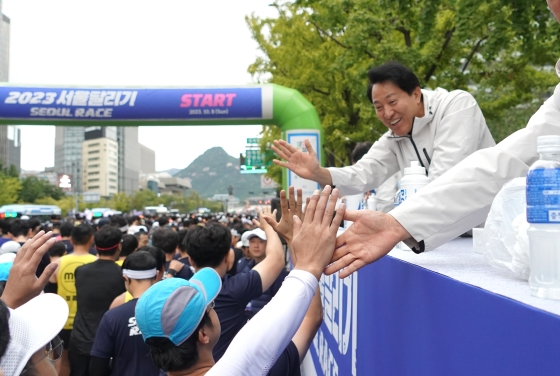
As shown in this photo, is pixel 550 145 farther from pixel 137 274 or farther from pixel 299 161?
pixel 137 274

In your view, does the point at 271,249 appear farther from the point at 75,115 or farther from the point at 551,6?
the point at 75,115

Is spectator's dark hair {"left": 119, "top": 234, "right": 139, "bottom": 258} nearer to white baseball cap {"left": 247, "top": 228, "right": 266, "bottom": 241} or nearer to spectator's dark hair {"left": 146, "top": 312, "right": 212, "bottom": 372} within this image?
white baseball cap {"left": 247, "top": 228, "right": 266, "bottom": 241}

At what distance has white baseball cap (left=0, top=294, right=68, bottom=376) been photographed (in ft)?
4.52

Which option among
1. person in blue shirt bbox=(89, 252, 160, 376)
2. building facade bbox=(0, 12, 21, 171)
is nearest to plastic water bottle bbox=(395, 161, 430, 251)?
person in blue shirt bbox=(89, 252, 160, 376)

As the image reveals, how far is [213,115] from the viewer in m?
10.2

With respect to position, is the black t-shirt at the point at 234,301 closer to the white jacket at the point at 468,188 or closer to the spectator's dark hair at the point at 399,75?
the spectator's dark hair at the point at 399,75

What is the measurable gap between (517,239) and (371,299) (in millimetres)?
883

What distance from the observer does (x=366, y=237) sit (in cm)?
160

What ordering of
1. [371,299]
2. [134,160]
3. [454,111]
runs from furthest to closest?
[134,160] → [454,111] → [371,299]

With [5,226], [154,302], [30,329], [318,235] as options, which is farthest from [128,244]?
[5,226]

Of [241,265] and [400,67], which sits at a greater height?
[400,67]

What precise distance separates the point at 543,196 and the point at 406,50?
882 cm

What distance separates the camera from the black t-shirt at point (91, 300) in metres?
4.44

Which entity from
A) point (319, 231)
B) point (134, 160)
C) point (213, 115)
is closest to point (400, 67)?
point (319, 231)
